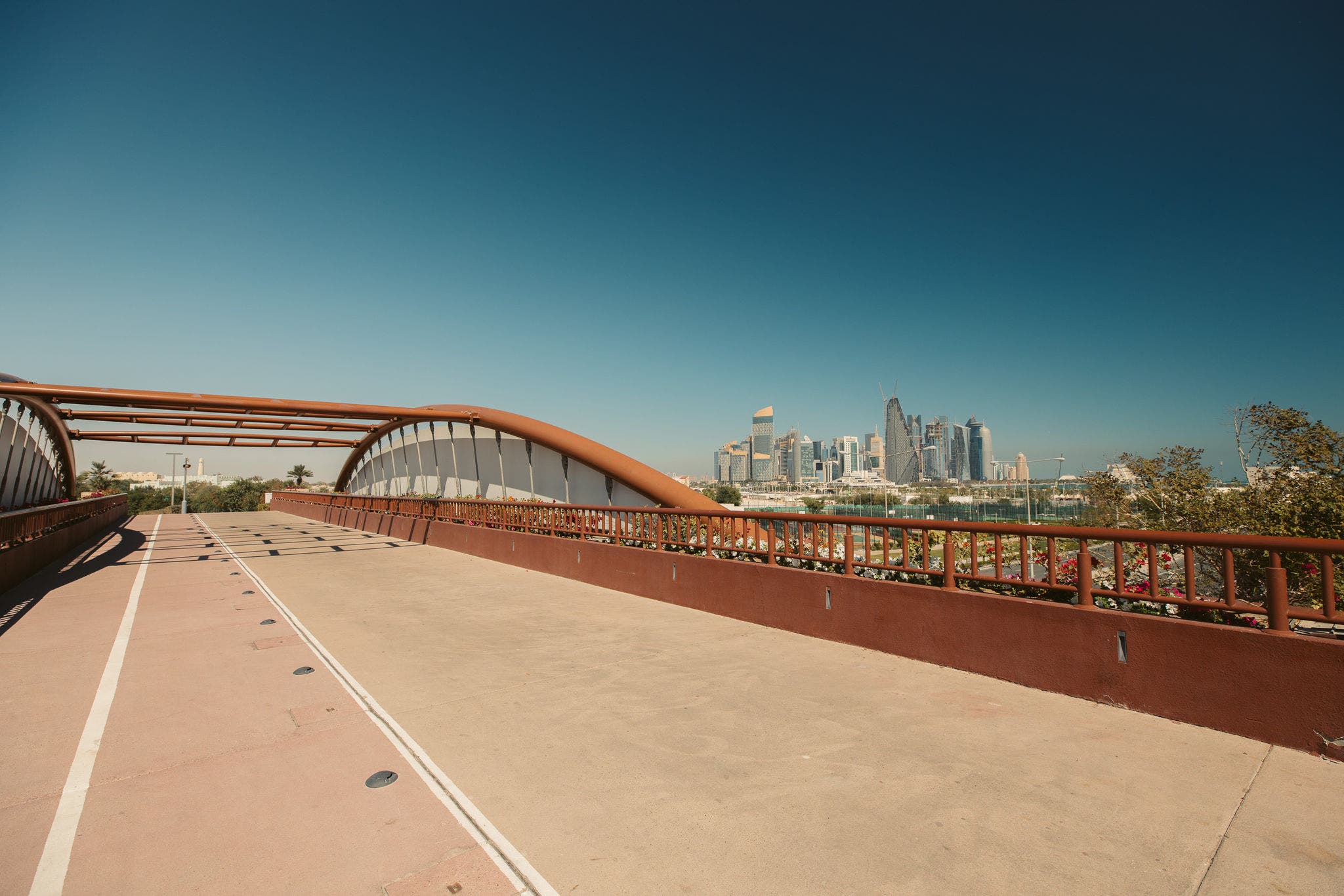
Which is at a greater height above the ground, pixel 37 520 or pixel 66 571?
pixel 37 520

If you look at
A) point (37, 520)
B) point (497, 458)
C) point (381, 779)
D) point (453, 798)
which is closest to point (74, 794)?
point (381, 779)

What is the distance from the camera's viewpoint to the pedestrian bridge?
9.17 ft

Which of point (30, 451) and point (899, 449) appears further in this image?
point (899, 449)

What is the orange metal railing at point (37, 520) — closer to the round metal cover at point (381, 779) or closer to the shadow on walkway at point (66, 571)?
the shadow on walkway at point (66, 571)

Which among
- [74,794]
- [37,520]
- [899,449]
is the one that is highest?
[899,449]

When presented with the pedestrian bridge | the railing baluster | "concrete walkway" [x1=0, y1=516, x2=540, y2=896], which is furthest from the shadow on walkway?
the railing baluster

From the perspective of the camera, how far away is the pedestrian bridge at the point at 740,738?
2.79m

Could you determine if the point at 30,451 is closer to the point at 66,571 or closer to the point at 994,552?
the point at 66,571

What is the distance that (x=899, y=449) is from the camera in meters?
150

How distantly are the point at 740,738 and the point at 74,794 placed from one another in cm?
396

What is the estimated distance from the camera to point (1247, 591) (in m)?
18.3

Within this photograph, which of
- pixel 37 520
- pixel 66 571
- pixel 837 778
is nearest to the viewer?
pixel 837 778

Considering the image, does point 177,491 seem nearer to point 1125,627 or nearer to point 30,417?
point 30,417

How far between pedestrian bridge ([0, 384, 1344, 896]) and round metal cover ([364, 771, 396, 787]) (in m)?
0.02
